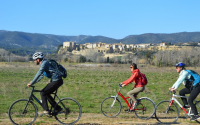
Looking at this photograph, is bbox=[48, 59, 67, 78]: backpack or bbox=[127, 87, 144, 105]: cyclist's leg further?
bbox=[127, 87, 144, 105]: cyclist's leg

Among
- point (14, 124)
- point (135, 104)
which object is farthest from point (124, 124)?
point (14, 124)

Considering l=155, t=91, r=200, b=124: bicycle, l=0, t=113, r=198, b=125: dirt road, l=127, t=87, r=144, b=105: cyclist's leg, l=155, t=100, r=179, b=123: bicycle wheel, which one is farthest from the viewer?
l=127, t=87, r=144, b=105: cyclist's leg

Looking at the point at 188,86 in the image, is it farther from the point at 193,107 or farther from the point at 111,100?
the point at 111,100

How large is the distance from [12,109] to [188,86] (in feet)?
18.1

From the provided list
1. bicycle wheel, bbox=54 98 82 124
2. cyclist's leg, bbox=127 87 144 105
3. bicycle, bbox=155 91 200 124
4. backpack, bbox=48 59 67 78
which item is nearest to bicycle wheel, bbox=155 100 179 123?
bicycle, bbox=155 91 200 124

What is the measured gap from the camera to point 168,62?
343 feet

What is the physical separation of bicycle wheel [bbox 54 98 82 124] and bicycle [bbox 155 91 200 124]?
107 inches

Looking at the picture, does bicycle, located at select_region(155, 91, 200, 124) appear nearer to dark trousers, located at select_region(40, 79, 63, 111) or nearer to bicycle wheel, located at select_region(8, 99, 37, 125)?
dark trousers, located at select_region(40, 79, 63, 111)

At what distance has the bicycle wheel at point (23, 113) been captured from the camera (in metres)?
7.53

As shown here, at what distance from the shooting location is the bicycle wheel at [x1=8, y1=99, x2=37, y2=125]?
753 centimetres

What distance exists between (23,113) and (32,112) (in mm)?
266

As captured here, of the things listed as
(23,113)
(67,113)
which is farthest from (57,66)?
(23,113)

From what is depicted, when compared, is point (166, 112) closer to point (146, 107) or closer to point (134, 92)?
point (146, 107)

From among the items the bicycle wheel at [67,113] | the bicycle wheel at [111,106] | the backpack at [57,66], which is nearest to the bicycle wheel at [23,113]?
the bicycle wheel at [67,113]
